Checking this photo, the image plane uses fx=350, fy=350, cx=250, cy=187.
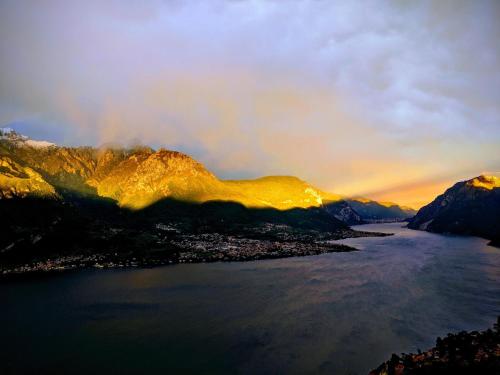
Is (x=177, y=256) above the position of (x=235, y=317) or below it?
above

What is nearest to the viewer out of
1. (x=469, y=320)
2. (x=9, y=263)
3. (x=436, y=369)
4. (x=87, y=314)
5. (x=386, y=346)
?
(x=436, y=369)

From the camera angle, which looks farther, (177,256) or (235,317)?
(177,256)

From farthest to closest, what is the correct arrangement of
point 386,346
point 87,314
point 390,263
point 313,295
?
point 390,263
point 313,295
point 87,314
point 386,346

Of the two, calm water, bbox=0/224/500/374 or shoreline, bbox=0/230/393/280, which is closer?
calm water, bbox=0/224/500/374

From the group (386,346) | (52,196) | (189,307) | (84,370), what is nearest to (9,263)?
(52,196)

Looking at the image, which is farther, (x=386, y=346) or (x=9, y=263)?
(x=9, y=263)

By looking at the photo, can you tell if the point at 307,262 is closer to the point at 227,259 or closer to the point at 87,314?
the point at 227,259

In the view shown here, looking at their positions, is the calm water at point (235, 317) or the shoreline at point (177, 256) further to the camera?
the shoreline at point (177, 256)

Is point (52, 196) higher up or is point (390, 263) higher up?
point (52, 196)
